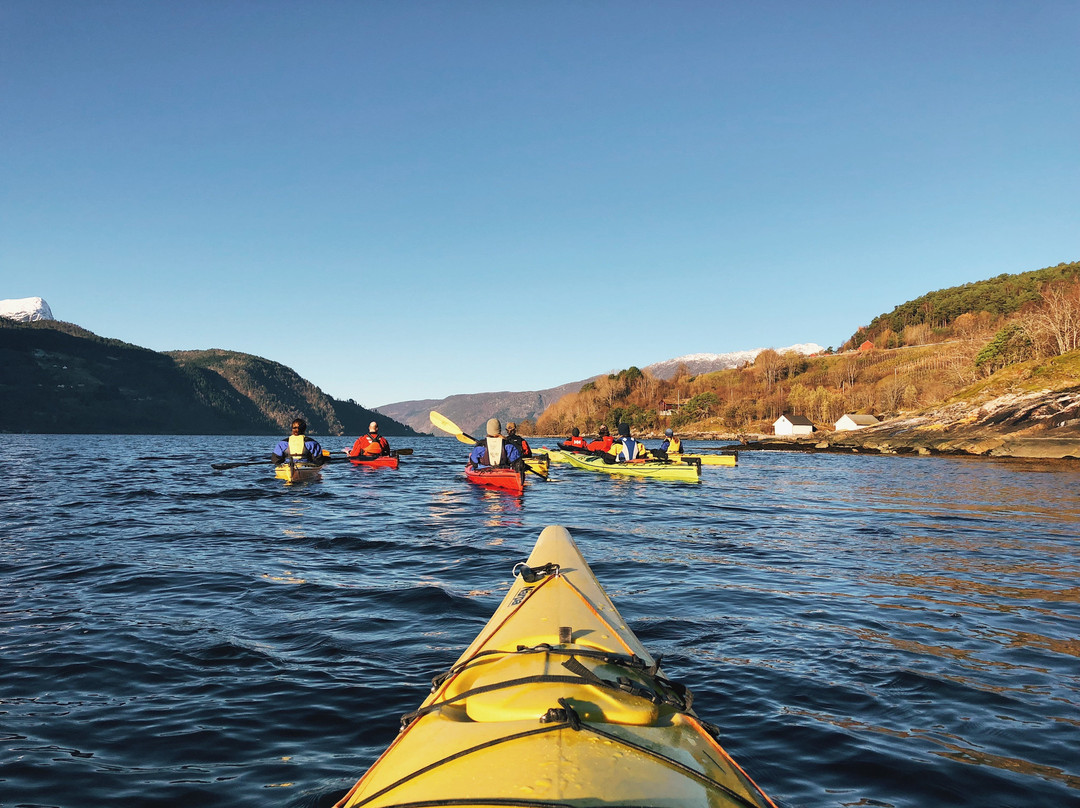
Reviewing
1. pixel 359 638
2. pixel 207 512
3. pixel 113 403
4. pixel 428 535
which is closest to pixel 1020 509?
pixel 428 535

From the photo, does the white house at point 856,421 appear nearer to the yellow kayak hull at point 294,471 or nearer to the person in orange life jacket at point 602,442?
the person in orange life jacket at point 602,442

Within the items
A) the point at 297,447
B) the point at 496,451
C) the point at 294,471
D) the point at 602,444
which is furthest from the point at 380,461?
the point at 602,444

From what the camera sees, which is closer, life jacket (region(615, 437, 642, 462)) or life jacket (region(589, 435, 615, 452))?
life jacket (region(615, 437, 642, 462))

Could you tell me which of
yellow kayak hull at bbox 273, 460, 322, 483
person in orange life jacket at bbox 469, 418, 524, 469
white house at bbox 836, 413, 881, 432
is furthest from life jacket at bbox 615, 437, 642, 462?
white house at bbox 836, 413, 881, 432

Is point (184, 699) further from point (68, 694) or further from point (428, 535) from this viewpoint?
point (428, 535)

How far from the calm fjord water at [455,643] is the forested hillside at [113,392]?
477ft

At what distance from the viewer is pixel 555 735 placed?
2363 mm

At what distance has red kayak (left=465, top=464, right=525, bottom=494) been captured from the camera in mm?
17453

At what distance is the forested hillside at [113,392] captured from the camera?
132375 millimetres

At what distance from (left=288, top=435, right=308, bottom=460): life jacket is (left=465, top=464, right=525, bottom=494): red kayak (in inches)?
205

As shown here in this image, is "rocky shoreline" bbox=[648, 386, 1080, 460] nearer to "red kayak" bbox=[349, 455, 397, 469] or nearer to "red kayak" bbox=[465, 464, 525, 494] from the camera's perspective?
"red kayak" bbox=[465, 464, 525, 494]

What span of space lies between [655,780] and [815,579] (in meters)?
7.25

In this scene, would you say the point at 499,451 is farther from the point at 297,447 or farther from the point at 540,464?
the point at 297,447

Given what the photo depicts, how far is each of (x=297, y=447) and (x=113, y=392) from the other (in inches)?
6486
